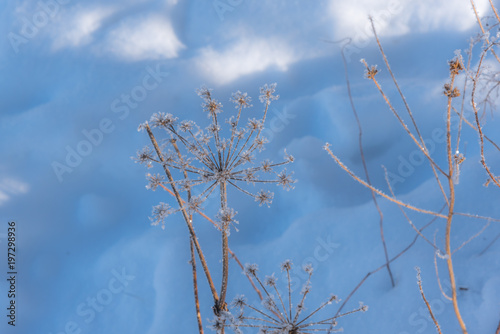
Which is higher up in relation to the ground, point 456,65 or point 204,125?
point 204,125

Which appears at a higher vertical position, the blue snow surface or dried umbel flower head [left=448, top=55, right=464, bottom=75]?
the blue snow surface

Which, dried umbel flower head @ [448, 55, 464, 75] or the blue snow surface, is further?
the blue snow surface

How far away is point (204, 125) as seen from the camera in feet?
8.93

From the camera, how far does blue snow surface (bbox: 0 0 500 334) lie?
7.36ft

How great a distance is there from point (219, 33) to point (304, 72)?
721 mm

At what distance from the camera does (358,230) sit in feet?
7.41

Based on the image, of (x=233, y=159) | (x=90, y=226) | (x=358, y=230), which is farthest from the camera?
(x=90, y=226)

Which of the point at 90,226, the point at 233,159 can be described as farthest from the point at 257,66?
the point at 90,226

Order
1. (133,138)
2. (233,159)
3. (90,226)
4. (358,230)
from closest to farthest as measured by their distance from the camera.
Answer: (233,159) → (358,230) → (90,226) → (133,138)

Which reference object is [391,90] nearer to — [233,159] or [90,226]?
[233,159]

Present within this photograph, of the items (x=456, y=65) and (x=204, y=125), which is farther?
(x=204, y=125)

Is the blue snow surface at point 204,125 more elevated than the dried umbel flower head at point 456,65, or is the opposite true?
the blue snow surface at point 204,125

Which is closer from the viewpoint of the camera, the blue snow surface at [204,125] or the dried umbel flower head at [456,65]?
the dried umbel flower head at [456,65]

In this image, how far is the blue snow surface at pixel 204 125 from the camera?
2244 mm
